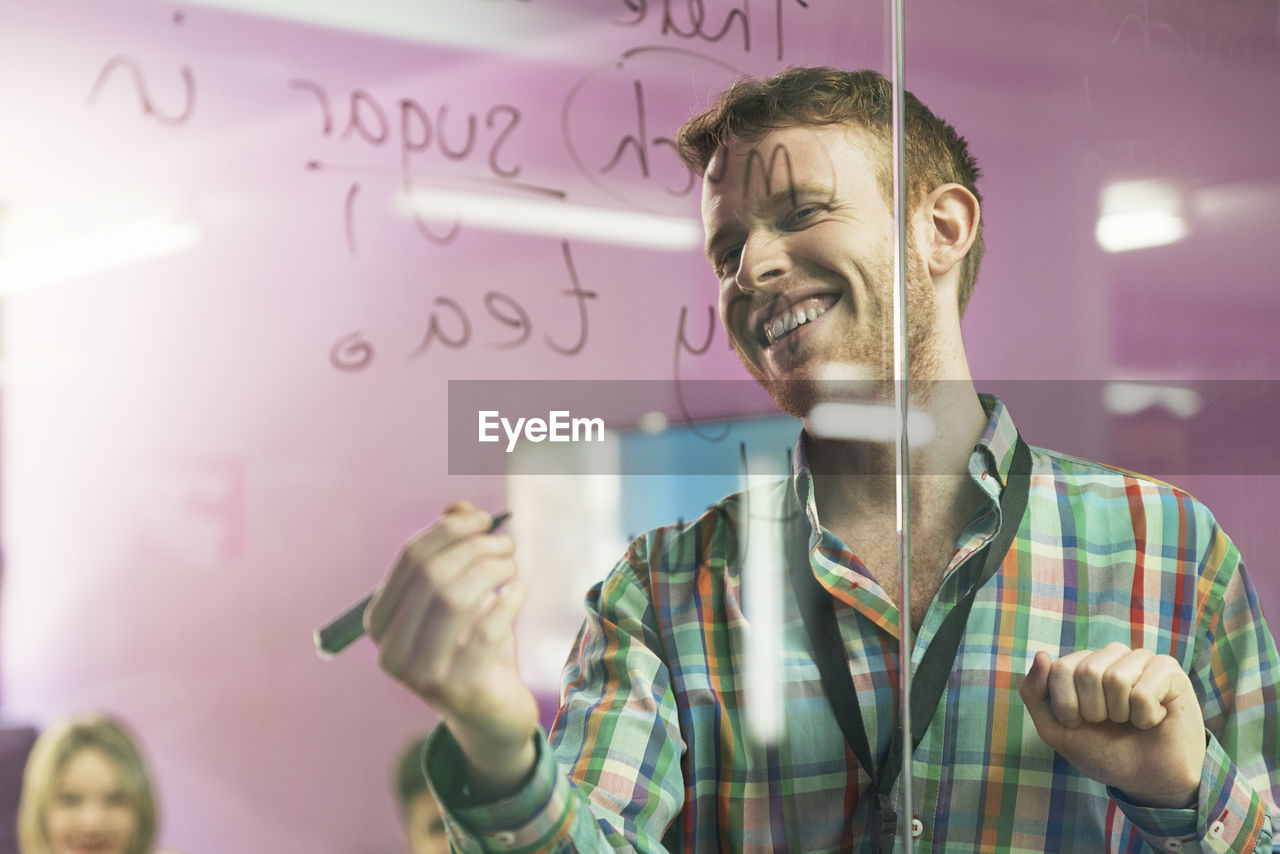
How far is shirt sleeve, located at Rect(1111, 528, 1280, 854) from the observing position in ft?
2.82

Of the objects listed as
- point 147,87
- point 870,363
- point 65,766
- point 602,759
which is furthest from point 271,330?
point 870,363

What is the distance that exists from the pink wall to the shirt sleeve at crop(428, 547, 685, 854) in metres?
0.06

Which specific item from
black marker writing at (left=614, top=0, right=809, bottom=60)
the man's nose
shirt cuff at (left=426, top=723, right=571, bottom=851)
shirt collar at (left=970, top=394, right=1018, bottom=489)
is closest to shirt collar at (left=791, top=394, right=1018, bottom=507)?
shirt collar at (left=970, top=394, right=1018, bottom=489)

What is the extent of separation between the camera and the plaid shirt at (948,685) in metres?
0.82

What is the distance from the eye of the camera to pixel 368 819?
69 centimetres

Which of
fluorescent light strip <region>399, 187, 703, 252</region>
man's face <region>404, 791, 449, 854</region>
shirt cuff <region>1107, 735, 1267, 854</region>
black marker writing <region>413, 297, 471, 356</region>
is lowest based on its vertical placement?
shirt cuff <region>1107, 735, 1267, 854</region>

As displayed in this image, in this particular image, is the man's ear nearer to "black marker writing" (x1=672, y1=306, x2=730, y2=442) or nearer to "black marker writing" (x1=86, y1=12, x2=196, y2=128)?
"black marker writing" (x1=672, y1=306, x2=730, y2=442)

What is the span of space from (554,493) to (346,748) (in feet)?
0.75

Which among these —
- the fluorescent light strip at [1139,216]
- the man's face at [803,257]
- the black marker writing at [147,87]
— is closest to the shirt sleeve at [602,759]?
the man's face at [803,257]

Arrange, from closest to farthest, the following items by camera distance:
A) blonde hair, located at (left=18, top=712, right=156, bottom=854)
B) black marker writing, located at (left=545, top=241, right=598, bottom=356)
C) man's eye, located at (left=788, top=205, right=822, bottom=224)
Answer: blonde hair, located at (left=18, top=712, right=156, bottom=854) < black marker writing, located at (left=545, top=241, right=598, bottom=356) < man's eye, located at (left=788, top=205, right=822, bottom=224)

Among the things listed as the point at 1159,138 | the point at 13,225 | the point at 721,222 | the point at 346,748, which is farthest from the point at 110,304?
the point at 1159,138

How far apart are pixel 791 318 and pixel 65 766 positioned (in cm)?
61

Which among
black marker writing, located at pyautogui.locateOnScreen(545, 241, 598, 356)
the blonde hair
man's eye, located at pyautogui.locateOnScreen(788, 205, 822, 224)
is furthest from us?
man's eye, located at pyautogui.locateOnScreen(788, 205, 822, 224)

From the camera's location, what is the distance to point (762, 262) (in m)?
0.87
